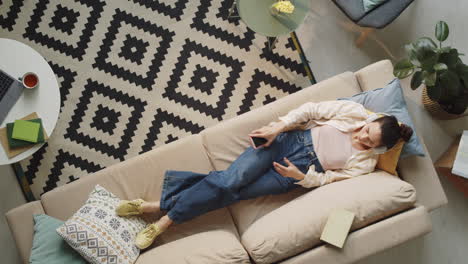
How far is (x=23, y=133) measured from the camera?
1861 millimetres

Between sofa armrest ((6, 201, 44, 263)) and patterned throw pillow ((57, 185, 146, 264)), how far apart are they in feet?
0.89

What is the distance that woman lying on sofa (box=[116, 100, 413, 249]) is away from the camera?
1906mm

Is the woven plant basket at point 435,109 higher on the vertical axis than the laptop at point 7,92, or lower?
lower

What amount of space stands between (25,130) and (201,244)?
106 cm

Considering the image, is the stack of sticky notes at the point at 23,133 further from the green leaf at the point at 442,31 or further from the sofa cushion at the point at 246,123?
the green leaf at the point at 442,31

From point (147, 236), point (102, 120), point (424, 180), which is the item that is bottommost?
point (424, 180)

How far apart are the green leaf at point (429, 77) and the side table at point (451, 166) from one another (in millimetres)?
559

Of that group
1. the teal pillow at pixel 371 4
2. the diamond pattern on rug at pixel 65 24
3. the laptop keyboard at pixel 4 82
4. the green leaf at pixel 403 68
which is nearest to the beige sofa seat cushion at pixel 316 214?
the green leaf at pixel 403 68

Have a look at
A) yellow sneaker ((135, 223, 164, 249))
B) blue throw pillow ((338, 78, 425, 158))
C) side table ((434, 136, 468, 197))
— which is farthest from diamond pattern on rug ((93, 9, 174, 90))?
side table ((434, 136, 468, 197))

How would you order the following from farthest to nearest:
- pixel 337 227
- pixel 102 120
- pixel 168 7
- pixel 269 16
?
1. pixel 168 7
2. pixel 102 120
3. pixel 269 16
4. pixel 337 227

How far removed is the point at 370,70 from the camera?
2109mm

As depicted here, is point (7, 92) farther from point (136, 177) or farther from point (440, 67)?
point (440, 67)

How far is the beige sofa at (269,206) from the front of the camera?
5.62 feet

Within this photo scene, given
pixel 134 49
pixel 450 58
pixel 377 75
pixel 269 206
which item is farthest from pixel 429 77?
pixel 134 49
